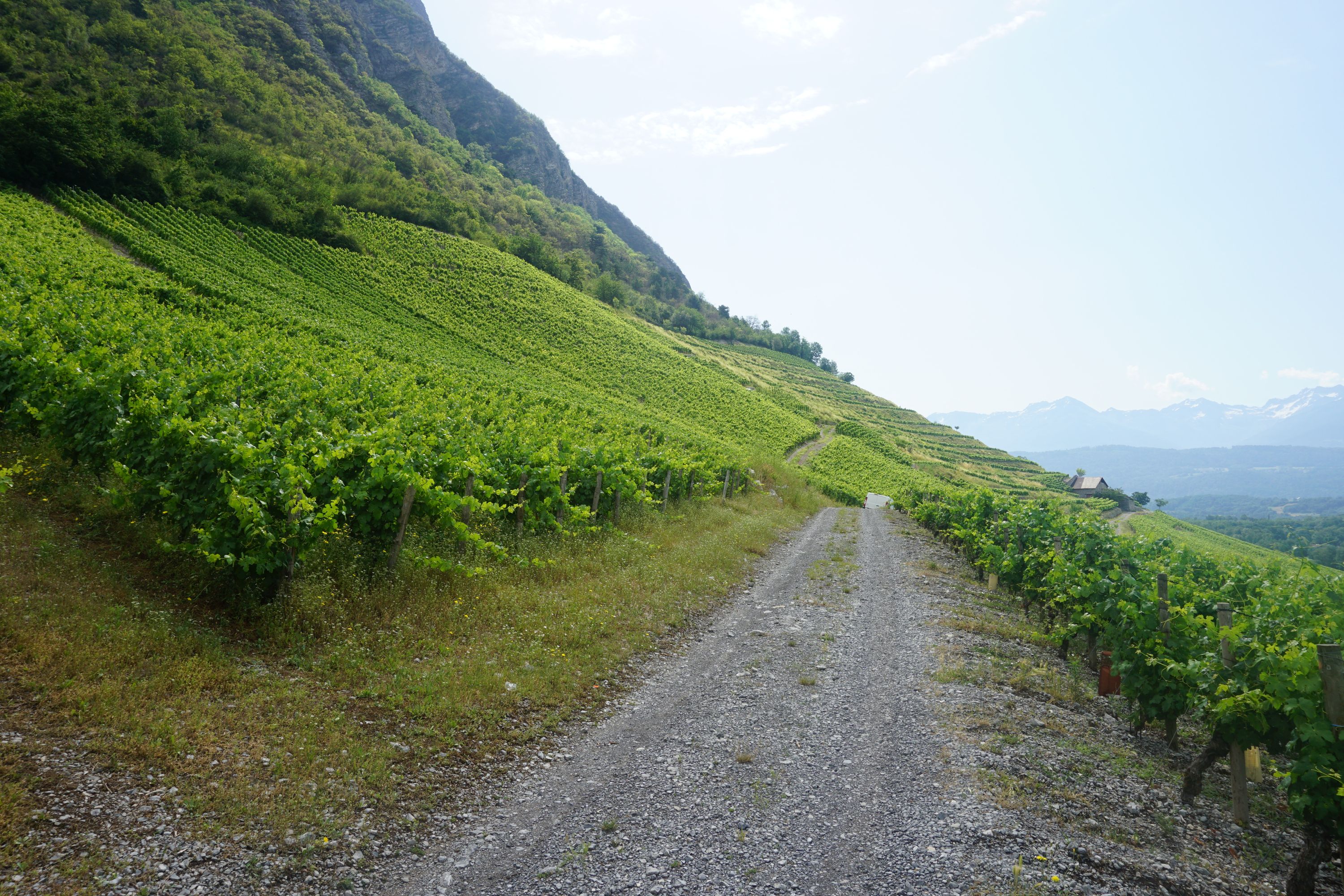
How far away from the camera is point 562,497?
47.8 ft

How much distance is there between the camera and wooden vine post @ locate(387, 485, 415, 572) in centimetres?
985

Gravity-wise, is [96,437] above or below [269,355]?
below

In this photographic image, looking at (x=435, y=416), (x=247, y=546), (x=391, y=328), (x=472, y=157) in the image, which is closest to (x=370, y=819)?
(x=247, y=546)

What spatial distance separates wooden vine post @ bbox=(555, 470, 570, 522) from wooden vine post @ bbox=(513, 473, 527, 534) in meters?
0.82

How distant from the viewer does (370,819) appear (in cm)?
563

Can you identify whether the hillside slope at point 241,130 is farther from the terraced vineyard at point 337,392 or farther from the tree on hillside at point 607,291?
the terraced vineyard at point 337,392

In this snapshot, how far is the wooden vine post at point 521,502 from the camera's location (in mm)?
13664

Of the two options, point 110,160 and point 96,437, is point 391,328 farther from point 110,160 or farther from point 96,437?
point 96,437

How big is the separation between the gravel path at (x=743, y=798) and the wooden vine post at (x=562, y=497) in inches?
195

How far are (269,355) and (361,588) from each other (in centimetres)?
1596

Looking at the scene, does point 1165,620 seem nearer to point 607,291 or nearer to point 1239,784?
point 1239,784

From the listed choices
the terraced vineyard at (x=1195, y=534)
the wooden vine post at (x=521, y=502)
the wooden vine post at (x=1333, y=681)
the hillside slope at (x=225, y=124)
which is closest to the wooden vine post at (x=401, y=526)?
the wooden vine post at (x=521, y=502)

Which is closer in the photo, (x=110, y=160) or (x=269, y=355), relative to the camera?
(x=269, y=355)

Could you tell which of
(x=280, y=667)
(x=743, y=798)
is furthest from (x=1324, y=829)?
(x=280, y=667)
